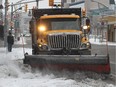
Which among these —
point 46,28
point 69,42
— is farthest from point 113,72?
point 46,28

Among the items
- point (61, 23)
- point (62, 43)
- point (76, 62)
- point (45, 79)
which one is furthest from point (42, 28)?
point (45, 79)

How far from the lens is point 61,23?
17.0 m

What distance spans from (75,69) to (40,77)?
1423mm

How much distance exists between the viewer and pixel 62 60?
1399 cm

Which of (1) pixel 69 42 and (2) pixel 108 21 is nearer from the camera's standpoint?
(1) pixel 69 42

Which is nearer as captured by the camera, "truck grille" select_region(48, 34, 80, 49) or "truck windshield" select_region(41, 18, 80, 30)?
"truck grille" select_region(48, 34, 80, 49)

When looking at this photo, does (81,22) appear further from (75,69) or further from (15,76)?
(15,76)

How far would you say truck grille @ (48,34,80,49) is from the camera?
619 inches

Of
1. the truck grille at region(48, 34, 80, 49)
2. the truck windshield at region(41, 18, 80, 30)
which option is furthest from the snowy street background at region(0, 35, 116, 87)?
the truck windshield at region(41, 18, 80, 30)

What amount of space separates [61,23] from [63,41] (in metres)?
1.47

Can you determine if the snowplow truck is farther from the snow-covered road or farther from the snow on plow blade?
the snow-covered road

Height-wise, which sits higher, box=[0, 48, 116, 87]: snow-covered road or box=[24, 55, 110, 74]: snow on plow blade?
box=[24, 55, 110, 74]: snow on plow blade

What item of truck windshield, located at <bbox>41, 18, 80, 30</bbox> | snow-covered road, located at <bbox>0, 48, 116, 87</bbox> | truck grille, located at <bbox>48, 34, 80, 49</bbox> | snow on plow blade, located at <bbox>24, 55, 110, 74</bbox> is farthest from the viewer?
truck windshield, located at <bbox>41, 18, 80, 30</bbox>

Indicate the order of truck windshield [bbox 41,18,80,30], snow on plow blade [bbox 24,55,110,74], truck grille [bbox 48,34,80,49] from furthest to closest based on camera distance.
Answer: truck windshield [bbox 41,18,80,30], truck grille [bbox 48,34,80,49], snow on plow blade [bbox 24,55,110,74]
